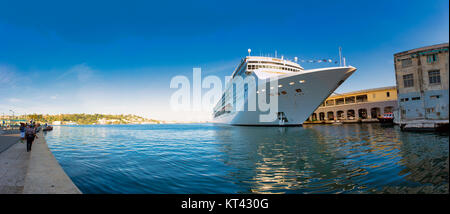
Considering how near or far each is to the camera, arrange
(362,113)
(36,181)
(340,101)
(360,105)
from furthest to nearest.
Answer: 1. (340,101)
2. (362,113)
3. (360,105)
4. (36,181)

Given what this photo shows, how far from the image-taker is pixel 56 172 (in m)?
4.57

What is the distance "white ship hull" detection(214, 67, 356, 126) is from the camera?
21172mm

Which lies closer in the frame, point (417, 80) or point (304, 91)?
point (417, 80)

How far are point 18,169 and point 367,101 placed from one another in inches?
2600

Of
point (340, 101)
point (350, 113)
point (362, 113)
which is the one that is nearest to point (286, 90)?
point (350, 113)

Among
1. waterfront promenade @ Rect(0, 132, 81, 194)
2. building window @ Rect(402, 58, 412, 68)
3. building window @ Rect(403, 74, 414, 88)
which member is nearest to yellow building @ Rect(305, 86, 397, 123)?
building window @ Rect(403, 74, 414, 88)

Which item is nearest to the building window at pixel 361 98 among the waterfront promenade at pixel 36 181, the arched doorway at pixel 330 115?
the arched doorway at pixel 330 115

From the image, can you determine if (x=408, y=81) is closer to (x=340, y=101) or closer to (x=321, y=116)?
(x=340, y=101)

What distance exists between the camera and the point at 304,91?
24203 millimetres

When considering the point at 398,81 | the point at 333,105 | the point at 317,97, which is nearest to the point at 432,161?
the point at 398,81

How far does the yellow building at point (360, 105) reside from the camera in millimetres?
46375

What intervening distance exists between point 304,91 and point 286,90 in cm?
238
